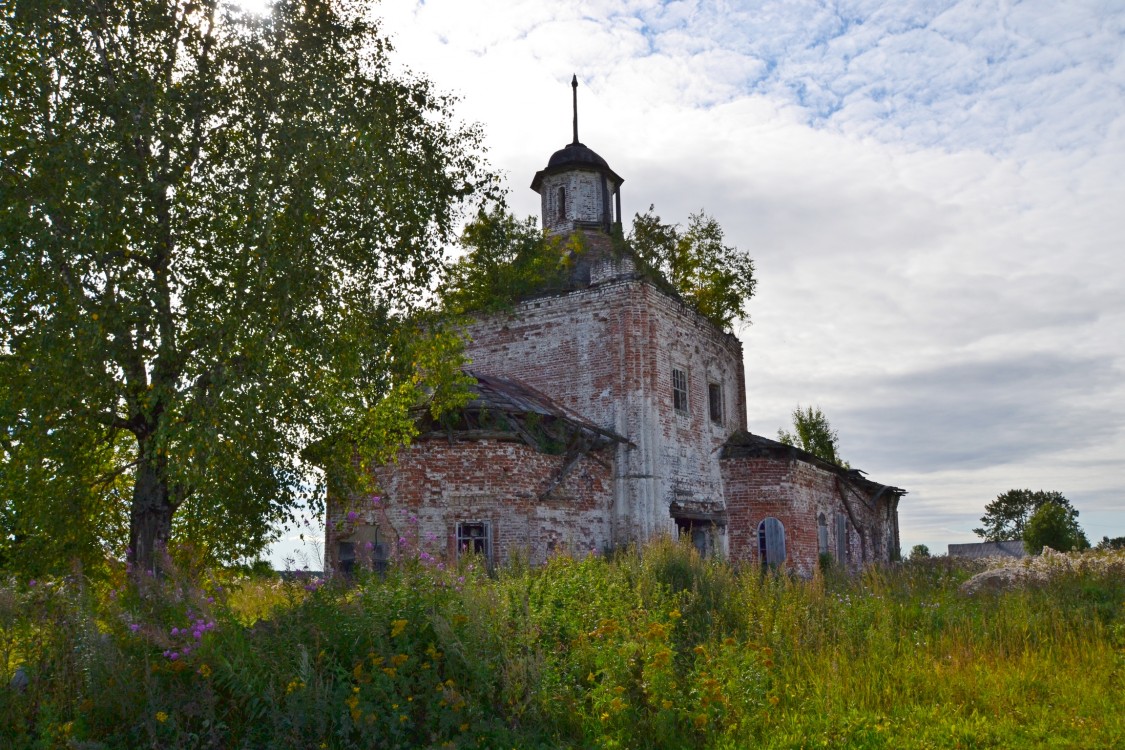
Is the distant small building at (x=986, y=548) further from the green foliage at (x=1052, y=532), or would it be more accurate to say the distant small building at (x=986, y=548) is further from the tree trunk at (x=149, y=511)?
the tree trunk at (x=149, y=511)

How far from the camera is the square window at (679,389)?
64.3 feet

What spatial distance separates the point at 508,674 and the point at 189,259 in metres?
6.75

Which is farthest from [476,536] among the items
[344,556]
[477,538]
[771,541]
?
[771,541]

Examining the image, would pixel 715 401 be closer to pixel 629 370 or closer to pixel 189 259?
pixel 629 370

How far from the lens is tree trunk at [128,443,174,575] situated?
10.0 m

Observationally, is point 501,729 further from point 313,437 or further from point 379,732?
point 313,437

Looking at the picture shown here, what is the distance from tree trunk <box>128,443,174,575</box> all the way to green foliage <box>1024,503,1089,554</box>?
4167 cm

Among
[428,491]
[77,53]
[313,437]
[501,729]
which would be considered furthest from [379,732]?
[428,491]

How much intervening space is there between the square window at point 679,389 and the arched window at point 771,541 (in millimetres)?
3447

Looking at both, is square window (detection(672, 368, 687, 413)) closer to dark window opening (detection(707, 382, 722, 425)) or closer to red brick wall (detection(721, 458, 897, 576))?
dark window opening (detection(707, 382, 722, 425))

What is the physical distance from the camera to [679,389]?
1984 cm

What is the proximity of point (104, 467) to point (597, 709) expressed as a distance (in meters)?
7.60

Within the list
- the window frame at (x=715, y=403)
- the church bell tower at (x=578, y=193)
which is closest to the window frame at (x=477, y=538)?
the window frame at (x=715, y=403)

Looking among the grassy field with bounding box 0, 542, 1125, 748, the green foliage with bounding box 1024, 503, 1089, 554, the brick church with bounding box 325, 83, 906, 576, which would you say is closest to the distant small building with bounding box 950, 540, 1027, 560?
the green foliage with bounding box 1024, 503, 1089, 554
